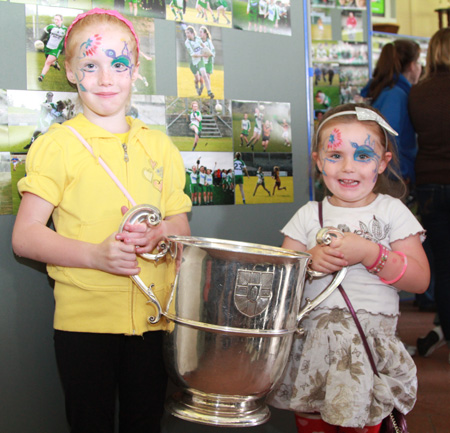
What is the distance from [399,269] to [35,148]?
784 mm

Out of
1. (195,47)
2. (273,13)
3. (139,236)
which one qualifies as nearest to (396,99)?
(273,13)

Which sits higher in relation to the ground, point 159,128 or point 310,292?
point 159,128

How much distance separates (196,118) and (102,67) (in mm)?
336

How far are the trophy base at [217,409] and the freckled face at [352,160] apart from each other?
0.52 meters

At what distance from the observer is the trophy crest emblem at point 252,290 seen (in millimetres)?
938

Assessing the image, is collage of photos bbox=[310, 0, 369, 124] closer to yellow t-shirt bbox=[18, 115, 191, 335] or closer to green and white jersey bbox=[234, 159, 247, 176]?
green and white jersey bbox=[234, 159, 247, 176]

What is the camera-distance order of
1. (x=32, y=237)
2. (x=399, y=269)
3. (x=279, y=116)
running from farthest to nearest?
(x=279, y=116) → (x=399, y=269) → (x=32, y=237)

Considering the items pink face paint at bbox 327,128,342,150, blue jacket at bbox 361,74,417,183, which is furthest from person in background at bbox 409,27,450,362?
pink face paint at bbox 327,128,342,150

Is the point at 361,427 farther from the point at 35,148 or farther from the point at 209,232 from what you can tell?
the point at 35,148

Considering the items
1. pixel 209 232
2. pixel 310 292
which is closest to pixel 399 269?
pixel 310 292

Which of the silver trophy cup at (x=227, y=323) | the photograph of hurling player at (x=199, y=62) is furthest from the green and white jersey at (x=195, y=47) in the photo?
the silver trophy cup at (x=227, y=323)

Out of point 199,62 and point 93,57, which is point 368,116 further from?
point 93,57

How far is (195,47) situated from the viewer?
1.37 metres

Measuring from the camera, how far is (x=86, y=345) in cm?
111
